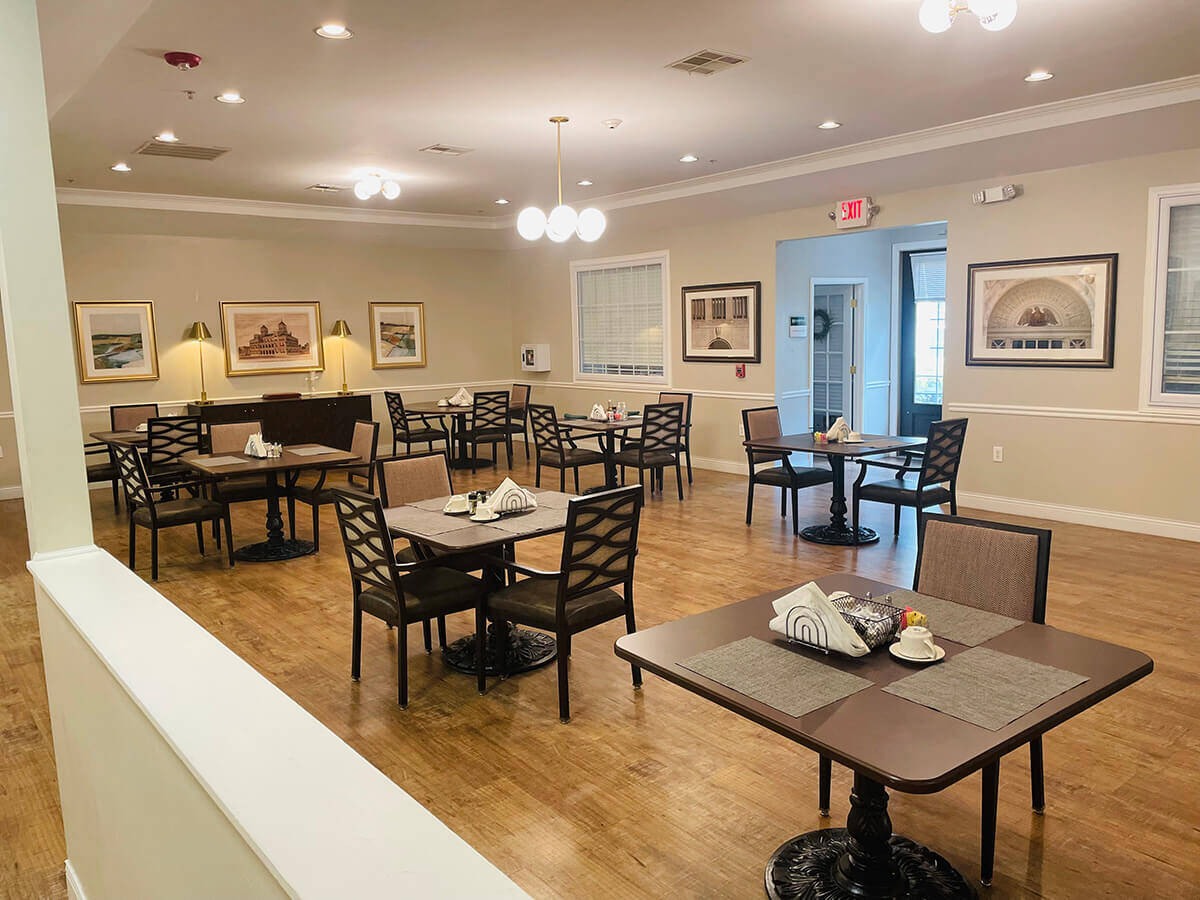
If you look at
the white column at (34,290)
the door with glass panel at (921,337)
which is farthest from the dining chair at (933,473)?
the white column at (34,290)

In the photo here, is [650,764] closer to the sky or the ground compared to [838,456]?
closer to the ground

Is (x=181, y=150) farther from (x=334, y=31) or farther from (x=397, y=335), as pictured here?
(x=397, y=335)

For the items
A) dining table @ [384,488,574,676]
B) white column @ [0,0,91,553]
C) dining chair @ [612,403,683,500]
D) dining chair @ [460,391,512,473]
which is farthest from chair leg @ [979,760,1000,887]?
dining chair @ [460,391,512,473]

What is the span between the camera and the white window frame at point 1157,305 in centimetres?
583

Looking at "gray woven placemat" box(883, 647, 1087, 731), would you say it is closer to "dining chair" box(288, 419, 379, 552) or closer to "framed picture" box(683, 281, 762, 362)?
"dining chair" box(288, 419, 379, 552)

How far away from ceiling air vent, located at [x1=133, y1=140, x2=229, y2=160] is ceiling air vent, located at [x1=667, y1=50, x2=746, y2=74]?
12.3 ft

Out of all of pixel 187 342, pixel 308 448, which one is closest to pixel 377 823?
pixel 308 448

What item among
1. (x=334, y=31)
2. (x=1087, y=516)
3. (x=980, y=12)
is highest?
(x=334, y=31)

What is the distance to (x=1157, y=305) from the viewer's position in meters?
5.95

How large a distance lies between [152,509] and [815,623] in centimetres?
479

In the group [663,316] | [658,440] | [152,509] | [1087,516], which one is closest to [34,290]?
[152,509]

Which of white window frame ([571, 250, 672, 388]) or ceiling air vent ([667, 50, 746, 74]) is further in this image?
white window frame ([571, 250, 672, 388])

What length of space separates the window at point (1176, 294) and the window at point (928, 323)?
3.65 metres

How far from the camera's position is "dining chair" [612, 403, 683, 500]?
24.6 feet
